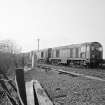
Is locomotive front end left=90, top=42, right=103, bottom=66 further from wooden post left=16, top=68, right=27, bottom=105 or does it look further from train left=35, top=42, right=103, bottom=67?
wooden post left=16, top=68, right=27, bottom=105

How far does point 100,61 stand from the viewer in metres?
20.1

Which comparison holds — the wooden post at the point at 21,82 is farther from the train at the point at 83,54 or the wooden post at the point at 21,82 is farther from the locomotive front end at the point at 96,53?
the locomotive front end at the point at 96,53

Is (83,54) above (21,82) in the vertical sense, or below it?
above

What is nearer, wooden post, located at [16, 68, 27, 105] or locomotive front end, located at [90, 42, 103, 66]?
wooden post, located at [16, 68, 27, 105]

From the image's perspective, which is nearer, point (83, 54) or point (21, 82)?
point (21, 82)

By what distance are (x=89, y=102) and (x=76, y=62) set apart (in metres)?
17.0

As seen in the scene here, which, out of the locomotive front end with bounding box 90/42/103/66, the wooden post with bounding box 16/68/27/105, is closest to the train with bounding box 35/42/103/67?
the locomotive front end with bounding box 90/42/103/66

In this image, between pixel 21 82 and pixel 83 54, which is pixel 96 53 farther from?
pixel 21 82

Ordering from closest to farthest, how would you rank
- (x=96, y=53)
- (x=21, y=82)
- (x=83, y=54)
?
(x=21, y=82) → (x=96, y=53) → (x=83, y=54)

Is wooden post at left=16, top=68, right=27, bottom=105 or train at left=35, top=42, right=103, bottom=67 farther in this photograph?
train at left=35, top=42, right=103, bottom=67

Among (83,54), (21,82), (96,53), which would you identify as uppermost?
(96,53)

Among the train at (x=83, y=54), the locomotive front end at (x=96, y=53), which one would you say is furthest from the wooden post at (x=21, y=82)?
the locomotive front end at (x=96, y=53)

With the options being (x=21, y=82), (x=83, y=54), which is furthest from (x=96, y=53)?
(x=21, y=82)

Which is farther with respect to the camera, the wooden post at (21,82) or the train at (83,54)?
the train at (83,54)
